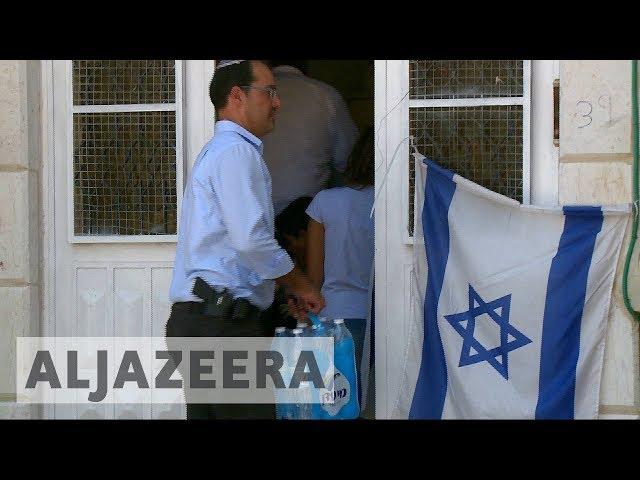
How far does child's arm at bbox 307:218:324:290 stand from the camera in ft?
16.6

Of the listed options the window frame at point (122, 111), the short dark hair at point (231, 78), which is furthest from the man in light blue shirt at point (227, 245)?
the window frame at point (122, 111)

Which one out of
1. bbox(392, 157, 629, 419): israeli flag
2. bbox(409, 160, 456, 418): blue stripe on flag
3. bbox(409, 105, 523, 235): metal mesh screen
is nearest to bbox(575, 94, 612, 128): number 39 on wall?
bbox(409, 105, 523, 235): metal mesh screen

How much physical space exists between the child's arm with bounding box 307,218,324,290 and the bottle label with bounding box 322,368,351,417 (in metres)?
0.57

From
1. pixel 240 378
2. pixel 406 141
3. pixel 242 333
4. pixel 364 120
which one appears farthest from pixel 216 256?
pixel 364 120

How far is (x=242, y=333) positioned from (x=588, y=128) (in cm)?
185

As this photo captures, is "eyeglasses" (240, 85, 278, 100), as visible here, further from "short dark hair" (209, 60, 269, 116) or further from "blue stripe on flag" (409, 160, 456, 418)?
"blue stripe on flag" (409, 160, 456, 418)

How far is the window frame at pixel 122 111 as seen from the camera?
16.0 feet

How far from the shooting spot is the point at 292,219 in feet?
18.2

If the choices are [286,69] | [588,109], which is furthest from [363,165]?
[588,109]

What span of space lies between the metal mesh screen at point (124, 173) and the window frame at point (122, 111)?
0.02 metres

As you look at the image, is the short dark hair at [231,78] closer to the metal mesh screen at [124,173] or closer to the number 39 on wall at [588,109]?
the metal mesh screen at [124,173]

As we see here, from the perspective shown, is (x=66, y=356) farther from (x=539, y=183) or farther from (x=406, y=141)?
(x=539, y=183)

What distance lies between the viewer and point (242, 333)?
4.23 m

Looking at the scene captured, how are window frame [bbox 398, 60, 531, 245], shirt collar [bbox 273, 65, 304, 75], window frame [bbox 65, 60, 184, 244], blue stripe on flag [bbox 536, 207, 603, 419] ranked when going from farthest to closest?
shirt collar [bbox 273, 65, 304, 75] → window frame [bbox 65, 60, 184, 244] → window frame [bbox 398, 60, 531, 245] → blue stripe on flag [bbox 536, 207, 603, 419]
